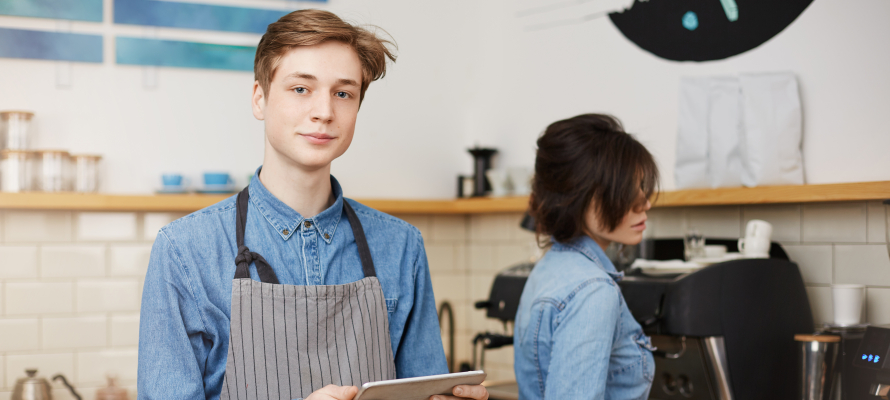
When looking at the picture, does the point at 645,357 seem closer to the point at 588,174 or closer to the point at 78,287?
the point at 588,174

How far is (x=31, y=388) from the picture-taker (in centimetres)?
267

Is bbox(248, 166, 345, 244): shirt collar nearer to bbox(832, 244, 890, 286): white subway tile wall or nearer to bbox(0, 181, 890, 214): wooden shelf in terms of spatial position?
bbox(0, 181, 890, 214): wooden shelf

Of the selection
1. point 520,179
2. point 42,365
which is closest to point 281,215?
point 520,179

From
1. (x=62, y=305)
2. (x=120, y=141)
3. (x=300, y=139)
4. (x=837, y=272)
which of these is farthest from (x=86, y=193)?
(x=837, y=272)

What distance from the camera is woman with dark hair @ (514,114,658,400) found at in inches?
60.4

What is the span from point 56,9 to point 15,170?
2.21ft

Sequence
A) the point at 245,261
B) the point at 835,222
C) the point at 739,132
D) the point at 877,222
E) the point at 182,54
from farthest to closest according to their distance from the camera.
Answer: the point at 182,54 < the point at 739,132 < the point at 835,222 < the point at 877,222 < the point at 245,261

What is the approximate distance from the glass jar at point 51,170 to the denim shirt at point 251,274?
1.84 m

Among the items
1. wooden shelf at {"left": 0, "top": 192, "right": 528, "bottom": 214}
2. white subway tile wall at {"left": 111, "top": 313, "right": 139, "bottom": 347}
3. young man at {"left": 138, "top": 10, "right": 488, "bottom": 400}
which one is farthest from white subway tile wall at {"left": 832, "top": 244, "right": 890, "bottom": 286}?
white subway tile wall at {"left": 111, "top": 313, "right": 139, "bottom": 347}

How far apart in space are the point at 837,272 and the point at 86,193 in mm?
2657

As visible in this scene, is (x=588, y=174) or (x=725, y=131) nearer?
(x=588, y=174)

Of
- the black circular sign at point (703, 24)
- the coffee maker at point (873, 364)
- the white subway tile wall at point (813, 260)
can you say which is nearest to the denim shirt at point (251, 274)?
the coffee maker at point (873, 364)

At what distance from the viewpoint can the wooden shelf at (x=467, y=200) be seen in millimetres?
2086

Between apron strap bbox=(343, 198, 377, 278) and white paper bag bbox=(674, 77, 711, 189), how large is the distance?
4.69 ft
